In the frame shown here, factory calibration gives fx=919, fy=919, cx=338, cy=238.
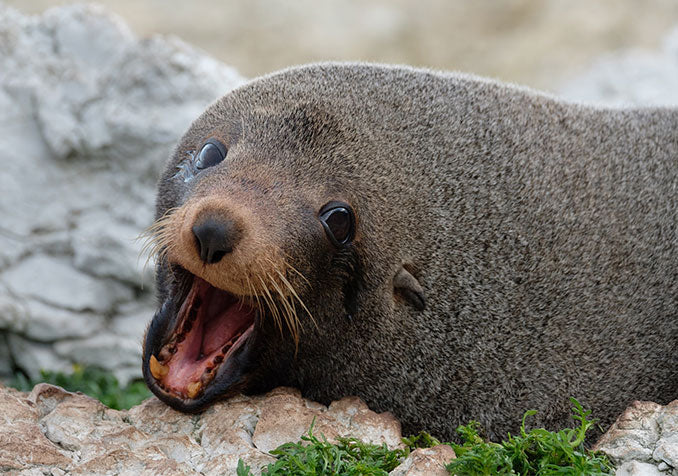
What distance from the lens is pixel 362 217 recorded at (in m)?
4.71

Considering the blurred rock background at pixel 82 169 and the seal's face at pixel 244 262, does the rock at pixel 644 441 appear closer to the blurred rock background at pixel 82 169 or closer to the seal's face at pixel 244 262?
the seal's face at pixel 244 262

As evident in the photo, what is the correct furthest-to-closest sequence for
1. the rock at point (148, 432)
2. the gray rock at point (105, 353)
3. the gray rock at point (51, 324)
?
the gray rock at point (105, 353) → the gray rock at point (51, 324) → the rock at point (148, 432)

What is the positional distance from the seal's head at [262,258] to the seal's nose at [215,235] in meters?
0.10

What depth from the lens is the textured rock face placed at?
7.38m

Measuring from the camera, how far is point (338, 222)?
4609mm

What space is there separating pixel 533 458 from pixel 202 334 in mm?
1828

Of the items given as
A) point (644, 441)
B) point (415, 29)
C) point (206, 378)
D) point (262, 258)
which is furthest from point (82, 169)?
point (415, 29)

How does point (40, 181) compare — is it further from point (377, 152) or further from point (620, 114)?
point (620, 114)

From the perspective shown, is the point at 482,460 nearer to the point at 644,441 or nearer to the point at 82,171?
the point at 644,441

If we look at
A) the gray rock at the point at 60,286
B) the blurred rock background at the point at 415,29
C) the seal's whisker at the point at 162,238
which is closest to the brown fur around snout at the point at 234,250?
the seal's whisker at the point at 162,238

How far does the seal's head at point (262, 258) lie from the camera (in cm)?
434

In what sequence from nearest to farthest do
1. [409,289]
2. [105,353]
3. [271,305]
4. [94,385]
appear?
[271,305] → [409,289] → [94,385] → [105,353]

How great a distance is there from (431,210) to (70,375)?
11.6 ft

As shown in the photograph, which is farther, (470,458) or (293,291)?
(293,291)
